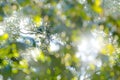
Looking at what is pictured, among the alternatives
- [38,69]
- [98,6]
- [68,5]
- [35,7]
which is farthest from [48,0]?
[38,69]

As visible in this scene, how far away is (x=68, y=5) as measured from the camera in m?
1.48

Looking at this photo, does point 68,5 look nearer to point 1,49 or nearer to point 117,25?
point 117,25

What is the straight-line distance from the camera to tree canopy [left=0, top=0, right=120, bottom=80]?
4.86ft

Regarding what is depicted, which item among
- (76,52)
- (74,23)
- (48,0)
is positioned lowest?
(74,23)

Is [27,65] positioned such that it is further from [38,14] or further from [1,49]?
[38,14]

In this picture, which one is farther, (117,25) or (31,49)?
(31,49)

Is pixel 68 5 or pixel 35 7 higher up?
pixel 35 7

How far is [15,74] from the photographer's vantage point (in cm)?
195

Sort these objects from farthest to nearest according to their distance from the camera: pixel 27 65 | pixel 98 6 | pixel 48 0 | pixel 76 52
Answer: pixel 27 65
pixel 76 52
pixel 48 0
pixel 98 6

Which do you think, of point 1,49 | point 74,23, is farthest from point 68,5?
point 1,49

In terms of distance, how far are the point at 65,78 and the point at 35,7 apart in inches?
20.8

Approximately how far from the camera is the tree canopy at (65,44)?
58.4 inches

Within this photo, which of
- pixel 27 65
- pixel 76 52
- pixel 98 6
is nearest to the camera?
pixel 98 6

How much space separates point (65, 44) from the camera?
6.10 feet
